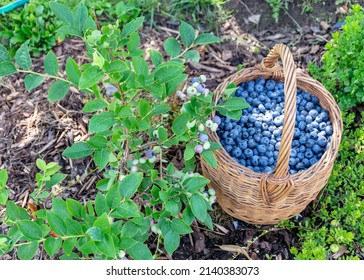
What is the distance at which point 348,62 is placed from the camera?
2303 millimetres

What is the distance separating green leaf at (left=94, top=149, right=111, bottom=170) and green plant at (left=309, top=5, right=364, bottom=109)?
3.85ft

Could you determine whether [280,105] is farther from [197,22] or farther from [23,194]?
[23,194]

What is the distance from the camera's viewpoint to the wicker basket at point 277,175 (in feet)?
5.50

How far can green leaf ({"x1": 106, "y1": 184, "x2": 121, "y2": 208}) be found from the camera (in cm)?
146

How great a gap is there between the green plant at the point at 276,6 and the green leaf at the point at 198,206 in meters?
1.46

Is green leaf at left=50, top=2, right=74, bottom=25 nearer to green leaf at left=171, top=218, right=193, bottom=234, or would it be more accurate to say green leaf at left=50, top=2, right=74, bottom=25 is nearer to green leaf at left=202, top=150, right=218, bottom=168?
green leaf at left=202, top=150, right=218, bottom=168

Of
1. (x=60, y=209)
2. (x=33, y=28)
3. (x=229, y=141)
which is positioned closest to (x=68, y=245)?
(x=60, y=209)

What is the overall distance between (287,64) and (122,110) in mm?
600

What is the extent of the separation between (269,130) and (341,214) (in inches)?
20.2

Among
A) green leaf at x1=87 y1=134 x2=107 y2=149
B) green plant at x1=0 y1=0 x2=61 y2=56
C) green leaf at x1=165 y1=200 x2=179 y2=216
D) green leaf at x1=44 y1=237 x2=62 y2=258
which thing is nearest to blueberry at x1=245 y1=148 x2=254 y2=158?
green leaf at x1=165 y1=200 x2=179 y2=216

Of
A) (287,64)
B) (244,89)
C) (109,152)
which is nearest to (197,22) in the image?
(244,89)

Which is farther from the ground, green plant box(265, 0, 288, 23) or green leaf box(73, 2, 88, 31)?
green leaf box(73, 2, 88, 31)

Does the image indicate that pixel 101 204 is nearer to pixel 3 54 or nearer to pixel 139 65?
pixel 139 65

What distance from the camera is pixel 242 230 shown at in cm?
221
